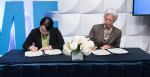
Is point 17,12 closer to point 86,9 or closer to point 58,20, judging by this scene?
point 58,20

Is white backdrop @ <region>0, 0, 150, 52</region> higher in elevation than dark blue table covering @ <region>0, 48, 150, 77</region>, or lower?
higher

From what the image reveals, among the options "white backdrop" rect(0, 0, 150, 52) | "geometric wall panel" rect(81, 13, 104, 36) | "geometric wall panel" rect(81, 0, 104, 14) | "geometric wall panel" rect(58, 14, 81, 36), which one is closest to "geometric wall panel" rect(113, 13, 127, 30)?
"white backdrop" rect(0, 0, 150, 52)

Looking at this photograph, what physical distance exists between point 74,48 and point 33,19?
2.25 m

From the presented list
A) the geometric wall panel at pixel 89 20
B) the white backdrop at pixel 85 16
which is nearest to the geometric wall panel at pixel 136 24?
the white backdrop at pixel 85 16

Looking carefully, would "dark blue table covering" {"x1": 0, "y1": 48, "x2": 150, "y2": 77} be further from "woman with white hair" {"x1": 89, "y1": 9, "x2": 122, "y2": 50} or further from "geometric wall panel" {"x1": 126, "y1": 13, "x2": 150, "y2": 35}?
"geometric wall panel" {"x1": 126, "y1": 13, "x2": 150, "y2": 35}

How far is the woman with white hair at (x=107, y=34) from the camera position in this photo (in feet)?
8.36

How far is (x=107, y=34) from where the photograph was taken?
106 inches

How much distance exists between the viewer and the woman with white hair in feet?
8.36

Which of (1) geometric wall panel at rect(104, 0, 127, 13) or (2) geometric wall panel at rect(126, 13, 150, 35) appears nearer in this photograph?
(1) geometric wall panel at rect(104, 0, 127, 13)

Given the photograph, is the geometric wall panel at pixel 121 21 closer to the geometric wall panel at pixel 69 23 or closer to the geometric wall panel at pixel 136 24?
the geometric wall panel at pixel 136 24

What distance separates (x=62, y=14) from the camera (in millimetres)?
3557
